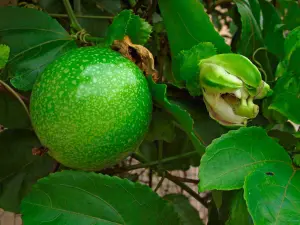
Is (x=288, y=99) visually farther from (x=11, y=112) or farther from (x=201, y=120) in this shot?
(x=11, y=112)

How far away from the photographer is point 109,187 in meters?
0.42

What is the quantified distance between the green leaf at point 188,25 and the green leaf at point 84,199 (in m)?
0.13

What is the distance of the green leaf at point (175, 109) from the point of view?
376 millimetres

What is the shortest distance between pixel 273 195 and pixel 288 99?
95 millimetres

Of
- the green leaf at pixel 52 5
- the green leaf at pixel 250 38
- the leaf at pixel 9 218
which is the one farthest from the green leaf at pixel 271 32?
the leaf at pixel 9 218

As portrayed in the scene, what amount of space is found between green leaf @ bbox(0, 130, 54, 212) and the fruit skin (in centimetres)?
17

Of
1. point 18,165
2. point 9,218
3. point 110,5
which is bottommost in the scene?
point 9,218

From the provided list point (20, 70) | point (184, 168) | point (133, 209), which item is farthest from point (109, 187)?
point (184, 168)

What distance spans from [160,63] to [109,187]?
0.62 ft

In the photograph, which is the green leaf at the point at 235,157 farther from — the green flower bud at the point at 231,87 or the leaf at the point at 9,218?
the leaf at the point at 9,218

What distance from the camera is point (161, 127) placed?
45 cm

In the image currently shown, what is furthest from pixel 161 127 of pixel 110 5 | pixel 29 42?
pixel 110 5

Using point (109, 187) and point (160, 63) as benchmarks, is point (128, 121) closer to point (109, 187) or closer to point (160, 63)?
point (109, 187)

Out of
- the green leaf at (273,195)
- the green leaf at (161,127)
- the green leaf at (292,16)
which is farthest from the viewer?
the green leaf at (292,16)
